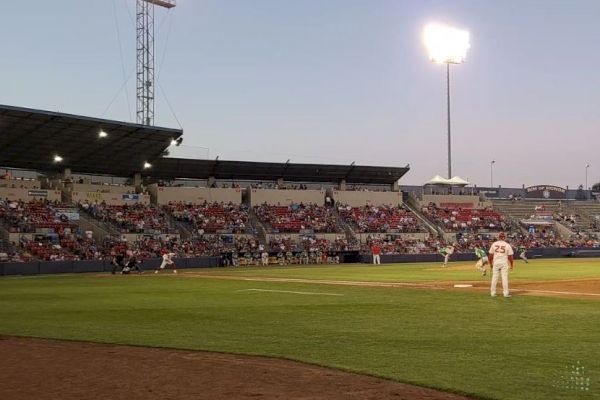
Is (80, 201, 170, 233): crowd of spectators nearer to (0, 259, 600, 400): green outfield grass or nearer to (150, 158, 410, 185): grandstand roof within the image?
(150, 158, 410, 185): grandstand roof

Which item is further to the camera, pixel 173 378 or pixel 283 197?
pixel 283 197

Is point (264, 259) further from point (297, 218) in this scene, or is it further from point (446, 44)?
point (446, 44)

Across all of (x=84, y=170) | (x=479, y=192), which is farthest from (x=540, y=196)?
(x=84, y=170)

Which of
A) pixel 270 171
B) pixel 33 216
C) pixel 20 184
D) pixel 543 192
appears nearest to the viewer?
pixel 33 216

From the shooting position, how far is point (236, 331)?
39.5 feet

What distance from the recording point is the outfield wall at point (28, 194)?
49688mm

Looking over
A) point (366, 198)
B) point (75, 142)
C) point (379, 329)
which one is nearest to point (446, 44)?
point (366, 198)

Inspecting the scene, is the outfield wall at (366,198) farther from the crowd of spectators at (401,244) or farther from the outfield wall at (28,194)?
the outfield wall at (28,194)

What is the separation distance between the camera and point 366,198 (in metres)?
67.9

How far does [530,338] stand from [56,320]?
10154 mm

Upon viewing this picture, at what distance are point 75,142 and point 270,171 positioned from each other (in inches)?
861

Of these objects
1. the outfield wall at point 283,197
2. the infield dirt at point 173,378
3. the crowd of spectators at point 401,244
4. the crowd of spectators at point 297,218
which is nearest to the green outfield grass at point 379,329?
the infield dirt at point 173,378

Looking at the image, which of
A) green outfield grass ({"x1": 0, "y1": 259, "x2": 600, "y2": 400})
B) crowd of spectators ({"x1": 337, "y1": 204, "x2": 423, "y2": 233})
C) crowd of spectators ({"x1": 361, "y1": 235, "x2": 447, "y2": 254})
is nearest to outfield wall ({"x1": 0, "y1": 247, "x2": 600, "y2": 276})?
crowd of spectators ({"x1": 361, "y1": 235, "x2": 447, "y2": 254})

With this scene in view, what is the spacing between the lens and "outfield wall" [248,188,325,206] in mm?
63250
